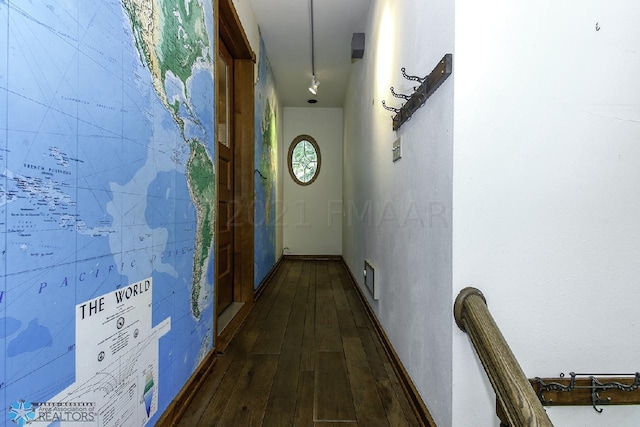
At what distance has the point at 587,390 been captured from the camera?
1.10m

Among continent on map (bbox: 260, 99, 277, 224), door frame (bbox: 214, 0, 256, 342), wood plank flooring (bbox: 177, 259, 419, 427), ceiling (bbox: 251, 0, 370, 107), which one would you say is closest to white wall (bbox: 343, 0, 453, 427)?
wood plank flooring (bbox: 177, 259, 419, 427)

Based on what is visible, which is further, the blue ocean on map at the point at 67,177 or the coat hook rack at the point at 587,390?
the coat hook rack at the point at 587,390

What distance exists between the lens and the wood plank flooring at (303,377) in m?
1.42

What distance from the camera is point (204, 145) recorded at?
1785mm

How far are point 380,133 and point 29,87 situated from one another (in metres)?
2.14

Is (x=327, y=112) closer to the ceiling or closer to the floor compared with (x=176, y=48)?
closer to the ceiling

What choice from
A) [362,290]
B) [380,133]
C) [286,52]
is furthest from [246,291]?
[286,52]

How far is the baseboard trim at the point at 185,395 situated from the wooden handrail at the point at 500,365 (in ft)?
3.91

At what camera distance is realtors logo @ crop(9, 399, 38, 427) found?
0.66 metres

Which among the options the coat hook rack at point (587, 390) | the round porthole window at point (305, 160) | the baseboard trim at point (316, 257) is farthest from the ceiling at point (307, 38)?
the coat hook rack at point (587, 390)

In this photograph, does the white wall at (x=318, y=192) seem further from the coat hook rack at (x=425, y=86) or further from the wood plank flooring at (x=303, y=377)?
the coat hook rack at (x=425, y=86)

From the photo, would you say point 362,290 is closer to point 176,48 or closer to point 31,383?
point 176,48

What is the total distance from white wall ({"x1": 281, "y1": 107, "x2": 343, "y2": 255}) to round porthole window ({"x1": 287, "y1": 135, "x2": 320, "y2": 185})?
0.27ft

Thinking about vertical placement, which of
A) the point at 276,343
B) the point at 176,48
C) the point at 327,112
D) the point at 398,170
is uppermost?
the point at 327,112
